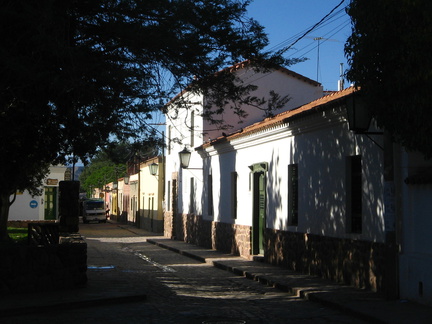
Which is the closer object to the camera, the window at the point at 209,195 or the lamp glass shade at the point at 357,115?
the lamp glass shade at the point at 357,115

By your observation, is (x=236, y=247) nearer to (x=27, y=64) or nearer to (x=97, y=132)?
(x=97, y=132)

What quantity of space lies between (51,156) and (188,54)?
3.97 m

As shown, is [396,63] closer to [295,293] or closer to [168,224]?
[295,293]

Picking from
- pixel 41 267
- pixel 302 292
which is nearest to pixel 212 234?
pixel 302 292

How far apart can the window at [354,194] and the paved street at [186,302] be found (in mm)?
1973

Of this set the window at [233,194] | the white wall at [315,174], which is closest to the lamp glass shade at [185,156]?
the window at [233,194]

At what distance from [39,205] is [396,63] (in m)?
34.5

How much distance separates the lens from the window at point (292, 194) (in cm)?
1645

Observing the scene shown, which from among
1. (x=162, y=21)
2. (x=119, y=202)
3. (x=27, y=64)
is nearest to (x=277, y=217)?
(x=162, y=21)

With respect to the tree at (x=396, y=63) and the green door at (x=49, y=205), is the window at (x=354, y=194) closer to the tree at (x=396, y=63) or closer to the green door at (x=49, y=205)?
the tree at (x=396, y=63)

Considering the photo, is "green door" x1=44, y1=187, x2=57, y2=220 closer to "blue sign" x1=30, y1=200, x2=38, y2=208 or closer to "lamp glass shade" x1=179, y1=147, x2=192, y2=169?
"blue sign" x1=30, y1=200, x2=38, y2=208

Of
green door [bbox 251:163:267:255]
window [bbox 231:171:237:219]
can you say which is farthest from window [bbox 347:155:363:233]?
window [bbox 231:171:237:219]

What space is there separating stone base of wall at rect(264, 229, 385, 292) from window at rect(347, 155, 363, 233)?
388 millimetres

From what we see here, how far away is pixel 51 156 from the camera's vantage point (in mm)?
13648
